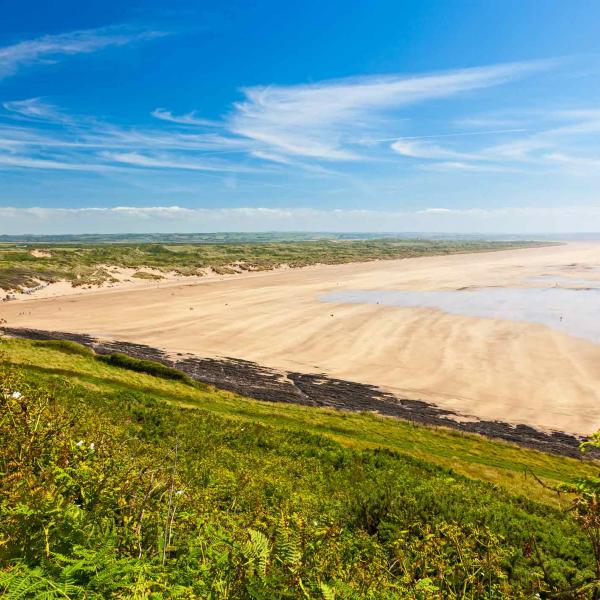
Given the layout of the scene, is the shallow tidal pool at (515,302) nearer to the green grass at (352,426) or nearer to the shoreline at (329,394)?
the shoreline at (329,394)

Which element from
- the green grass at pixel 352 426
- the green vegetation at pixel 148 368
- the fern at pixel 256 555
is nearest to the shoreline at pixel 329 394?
the green grass at pixel 352 426

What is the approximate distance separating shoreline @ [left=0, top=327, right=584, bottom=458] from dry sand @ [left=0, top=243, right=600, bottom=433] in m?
1.54

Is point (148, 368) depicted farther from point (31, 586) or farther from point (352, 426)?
point (31, 586)

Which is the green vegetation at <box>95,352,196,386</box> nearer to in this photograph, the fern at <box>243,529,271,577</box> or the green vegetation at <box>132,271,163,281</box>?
the fern at <box>243,529,271,577</box>

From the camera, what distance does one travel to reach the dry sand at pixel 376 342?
36906 millimetres

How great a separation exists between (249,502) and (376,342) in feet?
137

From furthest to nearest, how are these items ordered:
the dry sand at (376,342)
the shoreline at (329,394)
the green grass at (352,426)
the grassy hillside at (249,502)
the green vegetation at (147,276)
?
the green vegetation at (147,276), the dry sand at (376,342), the shoreline at (329,394), the green grass at (352,426), the grassy hillside at (249,502)

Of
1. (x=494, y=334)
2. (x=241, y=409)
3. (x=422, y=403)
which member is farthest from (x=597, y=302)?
(x=241, y=409)

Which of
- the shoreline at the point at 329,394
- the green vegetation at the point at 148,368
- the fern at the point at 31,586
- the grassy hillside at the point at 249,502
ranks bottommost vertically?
the shoreline at the point at 329,394

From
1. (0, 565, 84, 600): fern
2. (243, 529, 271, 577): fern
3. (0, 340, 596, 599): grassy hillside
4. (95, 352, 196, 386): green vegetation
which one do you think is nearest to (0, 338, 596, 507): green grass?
(95, 352, 196, 386): green vegetation

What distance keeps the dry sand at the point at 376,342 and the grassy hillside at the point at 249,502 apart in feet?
32.0

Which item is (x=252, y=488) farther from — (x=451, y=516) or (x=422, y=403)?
(x=422, y=403)

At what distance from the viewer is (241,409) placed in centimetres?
2980

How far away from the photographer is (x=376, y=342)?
5256 cm
